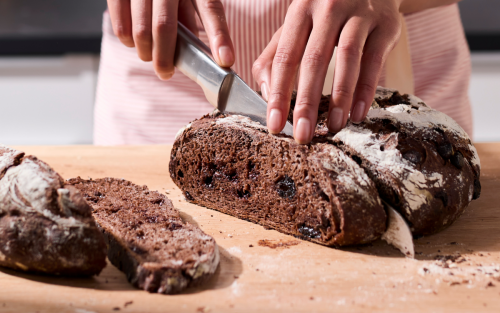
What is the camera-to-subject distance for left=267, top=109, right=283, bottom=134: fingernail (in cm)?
171

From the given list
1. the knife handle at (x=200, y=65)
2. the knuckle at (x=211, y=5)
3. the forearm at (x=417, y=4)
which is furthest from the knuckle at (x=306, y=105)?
the forearm at (x=417, y=4)

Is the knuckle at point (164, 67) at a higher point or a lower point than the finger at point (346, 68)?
lower

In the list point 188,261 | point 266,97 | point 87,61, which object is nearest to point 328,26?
point 266,97

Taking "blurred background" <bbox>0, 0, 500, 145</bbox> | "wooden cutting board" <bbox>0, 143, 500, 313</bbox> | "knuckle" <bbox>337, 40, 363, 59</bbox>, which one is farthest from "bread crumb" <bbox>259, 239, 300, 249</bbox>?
"blurred background" <bbox>0, 0, 500, 145</bbox>

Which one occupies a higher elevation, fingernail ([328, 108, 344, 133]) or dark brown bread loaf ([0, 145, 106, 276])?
fingernail ([328, 108, 344, 133])

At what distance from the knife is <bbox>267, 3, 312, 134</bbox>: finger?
0.14 m

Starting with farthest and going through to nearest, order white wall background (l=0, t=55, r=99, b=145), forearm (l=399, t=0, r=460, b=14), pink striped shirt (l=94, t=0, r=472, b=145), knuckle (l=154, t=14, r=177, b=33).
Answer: white wall background (l=0, t=55, r=99, b=145) → pink striped shirt (l=94, t=0, r=472, b=145) → forearm (l=399, t=0, r=460, b=14) → knuckle (l=154, t=14, r=177, b=33)

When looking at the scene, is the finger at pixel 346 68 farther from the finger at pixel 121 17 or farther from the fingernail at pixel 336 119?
the finger at pixel 121 17

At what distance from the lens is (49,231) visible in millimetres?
1439

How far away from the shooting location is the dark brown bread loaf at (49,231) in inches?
56.7

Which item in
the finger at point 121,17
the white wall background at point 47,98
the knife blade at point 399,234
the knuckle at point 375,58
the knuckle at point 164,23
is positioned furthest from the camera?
the white wall background at point 47,98

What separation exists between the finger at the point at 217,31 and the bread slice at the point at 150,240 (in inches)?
26.3

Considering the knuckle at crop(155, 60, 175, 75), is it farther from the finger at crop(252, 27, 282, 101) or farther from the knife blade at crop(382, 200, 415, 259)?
the knife blade at crop(382, 200, 415, 259)

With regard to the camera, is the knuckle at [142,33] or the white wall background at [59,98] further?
the white wall background at [59,98]
